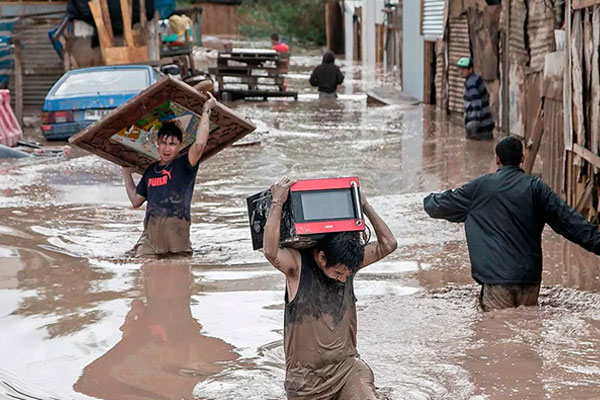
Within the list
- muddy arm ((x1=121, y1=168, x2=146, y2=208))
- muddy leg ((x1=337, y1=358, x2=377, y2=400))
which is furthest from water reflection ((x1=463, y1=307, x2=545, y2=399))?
muddy arm ((x1=121, y1=168, x2=146, y2=208))

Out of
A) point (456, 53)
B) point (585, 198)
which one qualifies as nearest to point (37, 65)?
point (456, 53)

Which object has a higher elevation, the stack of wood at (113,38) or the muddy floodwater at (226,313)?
the stack of wood at (113,38)

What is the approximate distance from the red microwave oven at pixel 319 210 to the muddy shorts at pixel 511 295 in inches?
89.3

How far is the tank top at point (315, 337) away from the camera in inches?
203

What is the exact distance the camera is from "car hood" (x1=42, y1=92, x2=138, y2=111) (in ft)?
55.5

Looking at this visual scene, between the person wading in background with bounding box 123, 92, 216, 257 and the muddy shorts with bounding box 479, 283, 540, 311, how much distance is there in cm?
263

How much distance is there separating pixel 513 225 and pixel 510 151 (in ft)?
1.56

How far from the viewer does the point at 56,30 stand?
2262 centimetres

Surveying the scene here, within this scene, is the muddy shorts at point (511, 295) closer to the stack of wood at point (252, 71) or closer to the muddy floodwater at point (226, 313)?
the muddy floodwater at point (226, 313)

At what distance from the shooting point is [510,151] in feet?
22.7

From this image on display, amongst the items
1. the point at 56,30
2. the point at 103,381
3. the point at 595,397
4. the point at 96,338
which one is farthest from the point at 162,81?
the point at 56,30

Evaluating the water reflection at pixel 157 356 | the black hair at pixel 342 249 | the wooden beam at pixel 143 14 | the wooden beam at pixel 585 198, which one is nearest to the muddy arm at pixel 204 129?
the water reflection at pixel 157 356

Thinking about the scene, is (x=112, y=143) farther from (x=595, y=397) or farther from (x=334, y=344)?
(x=595, y=397)

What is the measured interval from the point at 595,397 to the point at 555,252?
3726 mm
